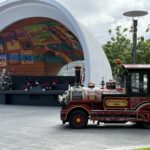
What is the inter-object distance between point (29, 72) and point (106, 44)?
15.8 m

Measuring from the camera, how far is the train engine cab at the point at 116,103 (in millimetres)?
14156

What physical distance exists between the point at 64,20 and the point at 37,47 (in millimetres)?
6266

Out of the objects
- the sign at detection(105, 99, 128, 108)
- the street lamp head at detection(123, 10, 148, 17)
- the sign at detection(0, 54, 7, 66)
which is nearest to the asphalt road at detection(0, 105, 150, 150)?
the sign at detection(105, 99, 128, 108)

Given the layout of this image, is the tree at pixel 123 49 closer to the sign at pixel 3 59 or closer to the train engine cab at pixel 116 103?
the sign at pixel 3 59

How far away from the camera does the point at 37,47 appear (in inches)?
1242

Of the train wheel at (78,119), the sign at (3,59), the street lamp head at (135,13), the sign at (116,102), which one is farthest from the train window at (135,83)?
the sign at (3,59)

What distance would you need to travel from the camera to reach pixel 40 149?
10.3 metres

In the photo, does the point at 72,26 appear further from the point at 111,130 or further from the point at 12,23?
the point at 111,130

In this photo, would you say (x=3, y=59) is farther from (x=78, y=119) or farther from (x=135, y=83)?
(x=135, y=83)

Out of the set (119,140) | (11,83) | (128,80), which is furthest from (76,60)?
(119,140)

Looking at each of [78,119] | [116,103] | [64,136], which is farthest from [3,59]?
[64,136]

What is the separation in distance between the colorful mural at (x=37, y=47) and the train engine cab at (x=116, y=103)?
14.3 meters

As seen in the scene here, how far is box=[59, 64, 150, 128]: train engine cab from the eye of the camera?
14.2 m

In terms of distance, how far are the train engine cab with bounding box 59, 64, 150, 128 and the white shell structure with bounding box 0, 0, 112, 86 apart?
9749 mm
